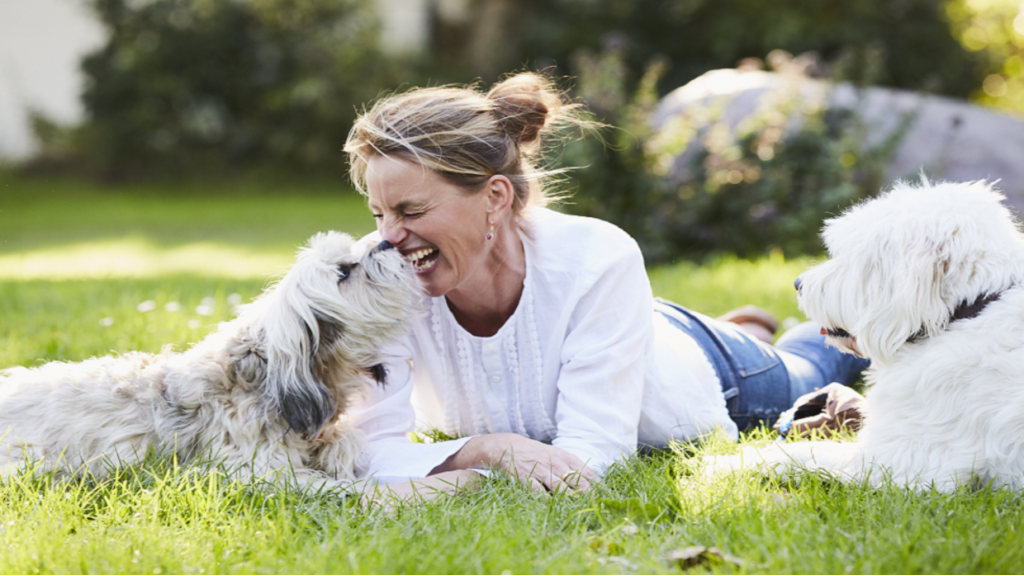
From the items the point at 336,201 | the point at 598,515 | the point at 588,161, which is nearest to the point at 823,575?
the point at 598,515

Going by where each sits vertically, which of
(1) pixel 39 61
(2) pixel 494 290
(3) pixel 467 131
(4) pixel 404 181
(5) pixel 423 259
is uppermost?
(1) pixel 39 61

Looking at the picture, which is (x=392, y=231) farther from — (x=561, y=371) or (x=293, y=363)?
(x=561, y=371)

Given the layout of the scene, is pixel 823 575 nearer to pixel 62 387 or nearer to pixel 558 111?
pixel 558 111

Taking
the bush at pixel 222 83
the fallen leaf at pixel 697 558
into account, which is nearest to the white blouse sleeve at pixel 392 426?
the fallen leaf at pixel 697 558

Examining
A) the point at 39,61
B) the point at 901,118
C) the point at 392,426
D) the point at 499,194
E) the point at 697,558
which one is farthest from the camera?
the point at 39,61

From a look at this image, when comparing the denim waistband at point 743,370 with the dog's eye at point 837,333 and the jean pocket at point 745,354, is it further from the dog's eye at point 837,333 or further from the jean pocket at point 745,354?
the dog's eye at point 837,333

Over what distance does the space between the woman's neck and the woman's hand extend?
1.69ft

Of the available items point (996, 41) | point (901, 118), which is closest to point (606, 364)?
point (901, 118)

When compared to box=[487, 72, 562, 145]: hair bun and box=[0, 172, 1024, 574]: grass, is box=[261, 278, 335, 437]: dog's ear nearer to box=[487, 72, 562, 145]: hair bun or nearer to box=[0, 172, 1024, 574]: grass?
box=[0, 172, 1024, 574]: grass

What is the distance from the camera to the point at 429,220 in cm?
300

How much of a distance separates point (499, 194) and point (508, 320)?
0.50m

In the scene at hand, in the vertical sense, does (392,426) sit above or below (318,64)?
→ below

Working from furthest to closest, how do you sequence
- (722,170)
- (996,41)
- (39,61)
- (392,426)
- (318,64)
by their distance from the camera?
(996,41) < (318,64) < (39,61) < (722,170) < (392,426)

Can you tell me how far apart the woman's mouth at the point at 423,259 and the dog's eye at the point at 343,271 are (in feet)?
0.73
